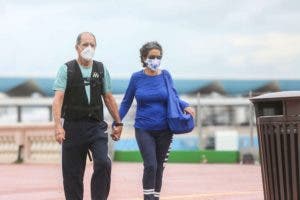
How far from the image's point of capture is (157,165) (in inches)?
342

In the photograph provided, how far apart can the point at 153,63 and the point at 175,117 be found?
1.89ft

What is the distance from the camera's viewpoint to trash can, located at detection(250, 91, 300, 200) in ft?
23.4

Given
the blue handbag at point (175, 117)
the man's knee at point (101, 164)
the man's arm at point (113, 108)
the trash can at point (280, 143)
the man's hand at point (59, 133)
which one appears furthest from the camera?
the blue handbag at point (175, 117)

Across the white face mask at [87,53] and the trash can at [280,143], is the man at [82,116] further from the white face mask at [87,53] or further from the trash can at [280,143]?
the trash can at [280,143]

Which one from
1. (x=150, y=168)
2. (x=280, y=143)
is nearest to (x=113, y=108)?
(x=150, y=168)

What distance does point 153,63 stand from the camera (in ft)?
27.8

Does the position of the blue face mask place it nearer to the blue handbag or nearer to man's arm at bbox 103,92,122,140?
the blue handbag

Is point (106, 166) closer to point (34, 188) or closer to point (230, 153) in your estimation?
point (34, 188)

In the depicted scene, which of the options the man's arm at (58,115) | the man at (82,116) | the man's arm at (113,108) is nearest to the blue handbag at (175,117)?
the man's arm at (113,108)

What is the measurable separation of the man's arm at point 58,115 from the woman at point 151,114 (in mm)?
971

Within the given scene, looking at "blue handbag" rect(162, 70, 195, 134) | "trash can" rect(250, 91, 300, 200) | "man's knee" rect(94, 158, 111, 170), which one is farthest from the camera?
"blue handbag" rect(162, 70, 195, 134)

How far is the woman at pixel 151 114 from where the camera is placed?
849 centimetres

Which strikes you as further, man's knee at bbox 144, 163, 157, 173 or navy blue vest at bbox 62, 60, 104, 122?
man's knee at bbox 144, 163, 157, 173

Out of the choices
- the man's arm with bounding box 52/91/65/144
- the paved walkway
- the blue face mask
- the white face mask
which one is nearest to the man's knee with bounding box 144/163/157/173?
the blue face mask
